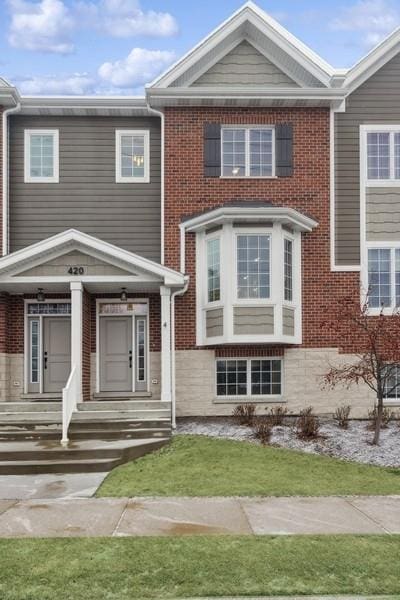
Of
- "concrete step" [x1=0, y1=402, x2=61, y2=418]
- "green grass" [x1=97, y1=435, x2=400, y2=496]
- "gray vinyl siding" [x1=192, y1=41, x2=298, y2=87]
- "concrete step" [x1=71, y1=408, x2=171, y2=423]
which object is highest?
"gray vinyl siding" [x1=192, y1=41, x2=298, y2=87]

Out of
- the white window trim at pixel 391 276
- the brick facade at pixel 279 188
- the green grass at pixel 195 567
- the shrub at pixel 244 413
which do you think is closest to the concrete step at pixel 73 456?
the shrub at pixel 244 413

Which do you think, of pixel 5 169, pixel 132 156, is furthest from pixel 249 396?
pixel 5 169

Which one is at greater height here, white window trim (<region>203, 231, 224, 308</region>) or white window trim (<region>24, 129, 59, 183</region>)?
white window trim (<region>24, 129, 59, 183</region>)

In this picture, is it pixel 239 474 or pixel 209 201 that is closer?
pixel 239 474

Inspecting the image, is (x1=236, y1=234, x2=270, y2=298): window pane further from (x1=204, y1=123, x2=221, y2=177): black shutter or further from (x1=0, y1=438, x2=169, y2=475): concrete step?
(x1=0, y1=438, x2=169, y2=475): concrete step

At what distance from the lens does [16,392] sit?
14.4 meters

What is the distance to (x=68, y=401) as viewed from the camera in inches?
462

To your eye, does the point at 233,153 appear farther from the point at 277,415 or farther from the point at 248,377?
the point at 277,415

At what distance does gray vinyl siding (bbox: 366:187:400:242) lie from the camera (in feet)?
48.9

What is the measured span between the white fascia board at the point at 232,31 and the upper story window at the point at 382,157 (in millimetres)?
1975

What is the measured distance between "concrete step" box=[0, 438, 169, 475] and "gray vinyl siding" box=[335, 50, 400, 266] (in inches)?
291

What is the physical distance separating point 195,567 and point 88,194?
11681 mm

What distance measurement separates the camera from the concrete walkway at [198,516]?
20.5 ft

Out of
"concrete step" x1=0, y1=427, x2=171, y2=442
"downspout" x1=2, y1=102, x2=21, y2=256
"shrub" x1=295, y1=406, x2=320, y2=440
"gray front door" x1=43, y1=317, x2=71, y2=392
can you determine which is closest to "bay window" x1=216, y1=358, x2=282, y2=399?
"shrub" x1=295, y1=406, x2=320, y2=440
